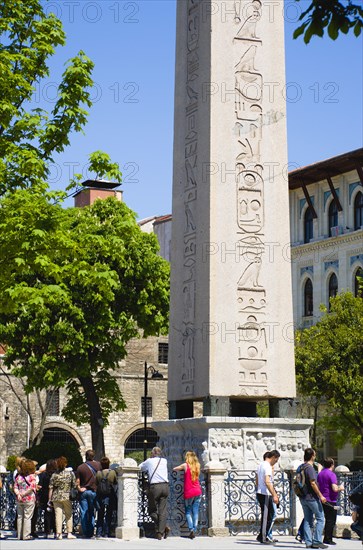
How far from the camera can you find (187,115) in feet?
64.7

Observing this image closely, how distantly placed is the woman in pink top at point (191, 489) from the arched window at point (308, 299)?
3655 cm

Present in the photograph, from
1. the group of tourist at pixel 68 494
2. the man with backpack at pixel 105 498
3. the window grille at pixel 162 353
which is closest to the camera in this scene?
the group of tourist at pixel 68 494

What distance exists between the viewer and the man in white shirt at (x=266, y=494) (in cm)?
1741

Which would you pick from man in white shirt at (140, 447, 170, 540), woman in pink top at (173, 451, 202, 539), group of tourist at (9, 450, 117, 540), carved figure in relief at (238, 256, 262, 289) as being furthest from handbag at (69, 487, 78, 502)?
carved figure in relief at (238, 256, 262, 289)

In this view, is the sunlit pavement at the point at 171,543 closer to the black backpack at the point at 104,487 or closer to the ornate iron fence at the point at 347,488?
the black backpack at the point at 104,487

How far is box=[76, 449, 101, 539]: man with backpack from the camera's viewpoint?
20.0m

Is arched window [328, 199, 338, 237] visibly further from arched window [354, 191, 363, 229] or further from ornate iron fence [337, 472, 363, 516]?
ornate iron fence [337, 472, 363, 516]

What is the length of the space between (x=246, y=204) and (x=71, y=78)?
7.02 m

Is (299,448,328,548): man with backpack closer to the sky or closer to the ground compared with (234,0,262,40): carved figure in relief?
closer to the ground

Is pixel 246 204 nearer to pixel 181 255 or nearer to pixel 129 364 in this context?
pixel 181 255

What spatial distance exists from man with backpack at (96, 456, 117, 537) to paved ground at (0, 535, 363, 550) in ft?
2.32

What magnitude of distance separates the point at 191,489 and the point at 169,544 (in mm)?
1125

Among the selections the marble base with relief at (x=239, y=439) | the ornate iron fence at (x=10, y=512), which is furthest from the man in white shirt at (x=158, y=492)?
the ornate iron fence at (x=10, y=512)

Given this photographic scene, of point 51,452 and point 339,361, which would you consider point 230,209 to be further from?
point 339,361
